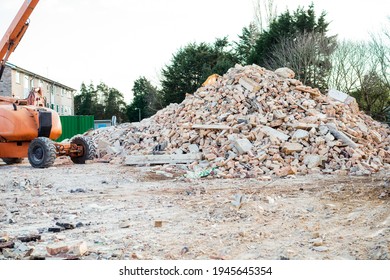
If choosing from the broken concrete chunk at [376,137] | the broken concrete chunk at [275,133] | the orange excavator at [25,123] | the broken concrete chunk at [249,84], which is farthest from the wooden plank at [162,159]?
the broken concrete chunk at [376,137]

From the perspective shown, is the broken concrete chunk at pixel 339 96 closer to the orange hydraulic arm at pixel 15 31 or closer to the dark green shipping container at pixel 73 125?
the orange hydraulic arm at pixel 15 31

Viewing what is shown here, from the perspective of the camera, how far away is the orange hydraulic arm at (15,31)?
8602 millimetres

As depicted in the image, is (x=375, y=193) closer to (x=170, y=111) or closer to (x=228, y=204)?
(x=228, y=204)

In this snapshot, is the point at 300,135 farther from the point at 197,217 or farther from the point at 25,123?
the point at 25,123

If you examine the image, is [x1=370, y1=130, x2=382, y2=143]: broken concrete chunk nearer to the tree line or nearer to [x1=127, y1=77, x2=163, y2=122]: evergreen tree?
the tree line

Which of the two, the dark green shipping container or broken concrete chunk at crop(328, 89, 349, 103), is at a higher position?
broken concrete chunk at crop(328, 89, 349, 103)

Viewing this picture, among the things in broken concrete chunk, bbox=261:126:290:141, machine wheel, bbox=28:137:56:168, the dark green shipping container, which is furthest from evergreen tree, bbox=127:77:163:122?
broken concrete chunk, bbox=261:126:290:141

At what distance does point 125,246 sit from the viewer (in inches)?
142

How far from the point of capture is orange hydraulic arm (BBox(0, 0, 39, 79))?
28.2 feet

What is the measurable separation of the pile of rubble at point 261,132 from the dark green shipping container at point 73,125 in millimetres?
7691

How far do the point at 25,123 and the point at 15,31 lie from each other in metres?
1.87

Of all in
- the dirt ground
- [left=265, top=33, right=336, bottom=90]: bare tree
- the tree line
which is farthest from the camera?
[left=265, top=33, right=336, bottom=90]: bare tree

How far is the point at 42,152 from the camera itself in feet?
A: 30.7

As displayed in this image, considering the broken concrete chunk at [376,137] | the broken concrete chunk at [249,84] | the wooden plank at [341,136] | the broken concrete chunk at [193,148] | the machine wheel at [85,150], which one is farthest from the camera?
the broken concrete chunk at [249,84]
